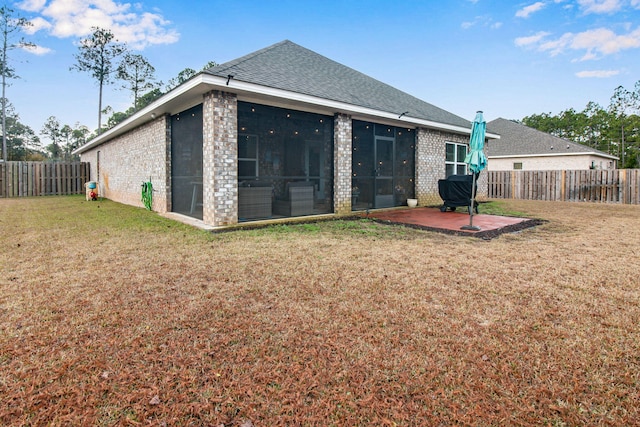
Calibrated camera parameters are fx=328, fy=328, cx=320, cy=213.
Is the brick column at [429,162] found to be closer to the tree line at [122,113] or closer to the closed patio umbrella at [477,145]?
the closed patio umbrella at [477,145]

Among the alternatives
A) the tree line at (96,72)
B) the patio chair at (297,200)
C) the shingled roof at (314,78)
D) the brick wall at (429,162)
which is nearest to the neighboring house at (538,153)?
the brick wall at (429,162)

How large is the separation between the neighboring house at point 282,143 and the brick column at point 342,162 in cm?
3

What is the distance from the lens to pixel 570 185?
A: 15492mm

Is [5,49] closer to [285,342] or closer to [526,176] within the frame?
[285,342]

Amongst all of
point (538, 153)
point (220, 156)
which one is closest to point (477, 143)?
point (220, 156)

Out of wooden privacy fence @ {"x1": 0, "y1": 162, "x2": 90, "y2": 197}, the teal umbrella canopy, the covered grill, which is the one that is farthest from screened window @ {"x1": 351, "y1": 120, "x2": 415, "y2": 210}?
wooden privacy fence @ {"x1": 0, "y1": 162, "x2": 90, "y2": 197}

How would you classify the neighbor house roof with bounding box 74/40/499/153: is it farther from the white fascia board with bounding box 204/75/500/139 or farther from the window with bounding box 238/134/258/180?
the window with bounding box 238/134/258/180

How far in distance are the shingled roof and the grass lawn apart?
450cm

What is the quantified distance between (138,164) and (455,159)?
39.7 ft

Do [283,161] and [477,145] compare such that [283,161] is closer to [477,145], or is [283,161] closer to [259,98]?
[259,98]

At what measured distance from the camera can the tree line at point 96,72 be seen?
2112cm

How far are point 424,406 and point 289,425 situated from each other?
0.68 m

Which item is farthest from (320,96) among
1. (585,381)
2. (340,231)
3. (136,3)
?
(136,3)

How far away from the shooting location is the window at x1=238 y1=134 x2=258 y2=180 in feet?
32.7
